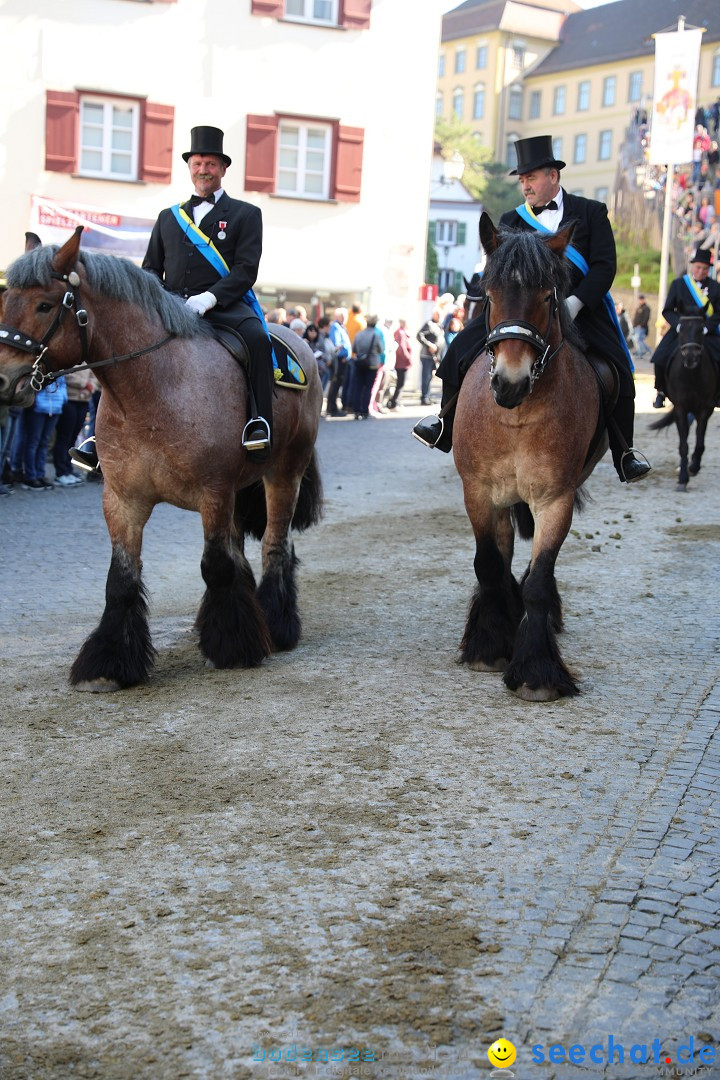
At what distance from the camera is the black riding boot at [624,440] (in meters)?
7.96

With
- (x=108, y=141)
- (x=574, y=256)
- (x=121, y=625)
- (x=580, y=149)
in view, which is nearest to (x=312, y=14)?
(x=108, y=141)

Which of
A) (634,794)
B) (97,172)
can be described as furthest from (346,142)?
(634,794)

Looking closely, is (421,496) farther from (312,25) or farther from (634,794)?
(312,25)

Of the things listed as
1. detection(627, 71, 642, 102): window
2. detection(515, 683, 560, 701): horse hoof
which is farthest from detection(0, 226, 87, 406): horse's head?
detection(627, 71, 642, 102): window

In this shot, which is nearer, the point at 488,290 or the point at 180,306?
the point at 488,290

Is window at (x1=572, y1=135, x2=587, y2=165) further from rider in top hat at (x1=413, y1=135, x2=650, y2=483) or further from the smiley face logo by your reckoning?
the smiley face logo

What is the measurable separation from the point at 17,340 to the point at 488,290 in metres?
2.43

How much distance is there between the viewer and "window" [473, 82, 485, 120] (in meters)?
113

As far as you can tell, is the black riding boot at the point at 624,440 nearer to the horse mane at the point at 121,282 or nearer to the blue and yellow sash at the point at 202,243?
the blue and yellow sash at the point at 202,243

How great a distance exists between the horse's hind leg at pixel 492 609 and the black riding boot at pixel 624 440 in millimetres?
891

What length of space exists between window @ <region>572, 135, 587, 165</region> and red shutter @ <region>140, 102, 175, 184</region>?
79.2m

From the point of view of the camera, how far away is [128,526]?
7289 millimetres

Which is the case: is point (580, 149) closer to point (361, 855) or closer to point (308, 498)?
point (308, 498)

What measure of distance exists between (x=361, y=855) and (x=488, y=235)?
11.5 ft
